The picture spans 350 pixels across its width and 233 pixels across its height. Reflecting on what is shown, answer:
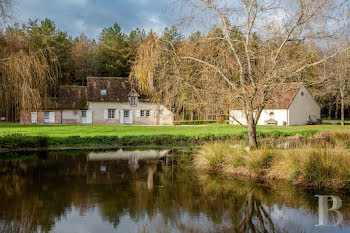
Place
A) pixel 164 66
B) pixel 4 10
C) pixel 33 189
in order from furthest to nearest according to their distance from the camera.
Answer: pixel 164 66
pixel 4 10
pixel 33 189

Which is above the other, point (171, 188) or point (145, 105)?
point (145, 105)

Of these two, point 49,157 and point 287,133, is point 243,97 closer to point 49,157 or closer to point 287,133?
point 49,157

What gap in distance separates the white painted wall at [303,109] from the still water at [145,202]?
26.4 metres

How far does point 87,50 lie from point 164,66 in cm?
4130

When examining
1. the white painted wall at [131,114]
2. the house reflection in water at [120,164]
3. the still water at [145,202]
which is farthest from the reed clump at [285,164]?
the white painted wall at [131,114]

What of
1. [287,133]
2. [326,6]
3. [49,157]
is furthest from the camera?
[287,133]

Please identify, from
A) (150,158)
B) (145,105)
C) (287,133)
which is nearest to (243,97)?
(150,158)

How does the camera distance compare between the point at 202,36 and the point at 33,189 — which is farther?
the point at 202,36

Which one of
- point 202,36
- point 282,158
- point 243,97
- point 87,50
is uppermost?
point 87,50

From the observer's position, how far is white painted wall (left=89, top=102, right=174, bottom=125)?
1444 inches

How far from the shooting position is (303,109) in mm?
37438

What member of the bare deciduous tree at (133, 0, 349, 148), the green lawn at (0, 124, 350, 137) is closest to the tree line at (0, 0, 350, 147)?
the bare deciduous tree at (133, 0, 349, 148)

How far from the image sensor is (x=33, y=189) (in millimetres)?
9117

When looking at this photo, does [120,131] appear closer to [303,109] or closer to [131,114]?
[131,114]
